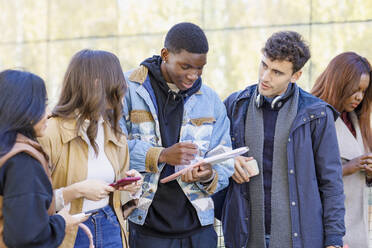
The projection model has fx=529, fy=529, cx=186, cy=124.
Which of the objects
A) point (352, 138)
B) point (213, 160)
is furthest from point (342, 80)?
point (213, 160)

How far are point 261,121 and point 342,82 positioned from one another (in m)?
0.72

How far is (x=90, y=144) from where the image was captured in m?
2.70

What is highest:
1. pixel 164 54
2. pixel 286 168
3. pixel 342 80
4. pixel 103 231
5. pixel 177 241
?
pixel 164 54

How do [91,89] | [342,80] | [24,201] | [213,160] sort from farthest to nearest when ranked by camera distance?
[342,80] < [213,160] < [91,89] < [24,201]

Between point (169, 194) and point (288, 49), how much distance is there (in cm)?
117

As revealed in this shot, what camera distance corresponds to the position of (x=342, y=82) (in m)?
3.67

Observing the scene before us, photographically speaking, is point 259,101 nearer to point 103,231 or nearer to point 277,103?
point 277,103

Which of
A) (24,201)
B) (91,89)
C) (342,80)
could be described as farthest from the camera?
(342,80)

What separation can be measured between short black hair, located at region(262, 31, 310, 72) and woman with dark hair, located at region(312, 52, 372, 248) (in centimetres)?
42

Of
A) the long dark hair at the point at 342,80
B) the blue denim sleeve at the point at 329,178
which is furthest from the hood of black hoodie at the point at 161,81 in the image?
the long dark hair at the point at 342,80

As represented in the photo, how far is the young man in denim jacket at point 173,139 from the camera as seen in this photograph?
3.10 m

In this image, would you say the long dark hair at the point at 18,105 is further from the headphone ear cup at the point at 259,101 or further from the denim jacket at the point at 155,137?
the headphone ear cup at the point at 259,101

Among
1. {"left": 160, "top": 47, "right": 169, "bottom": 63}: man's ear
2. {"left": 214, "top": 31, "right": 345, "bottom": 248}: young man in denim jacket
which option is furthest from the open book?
{"left": 160, "top": 47, "right": 169, "bottom": 63}: man's ear

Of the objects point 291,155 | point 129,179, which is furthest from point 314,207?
point 129,179
